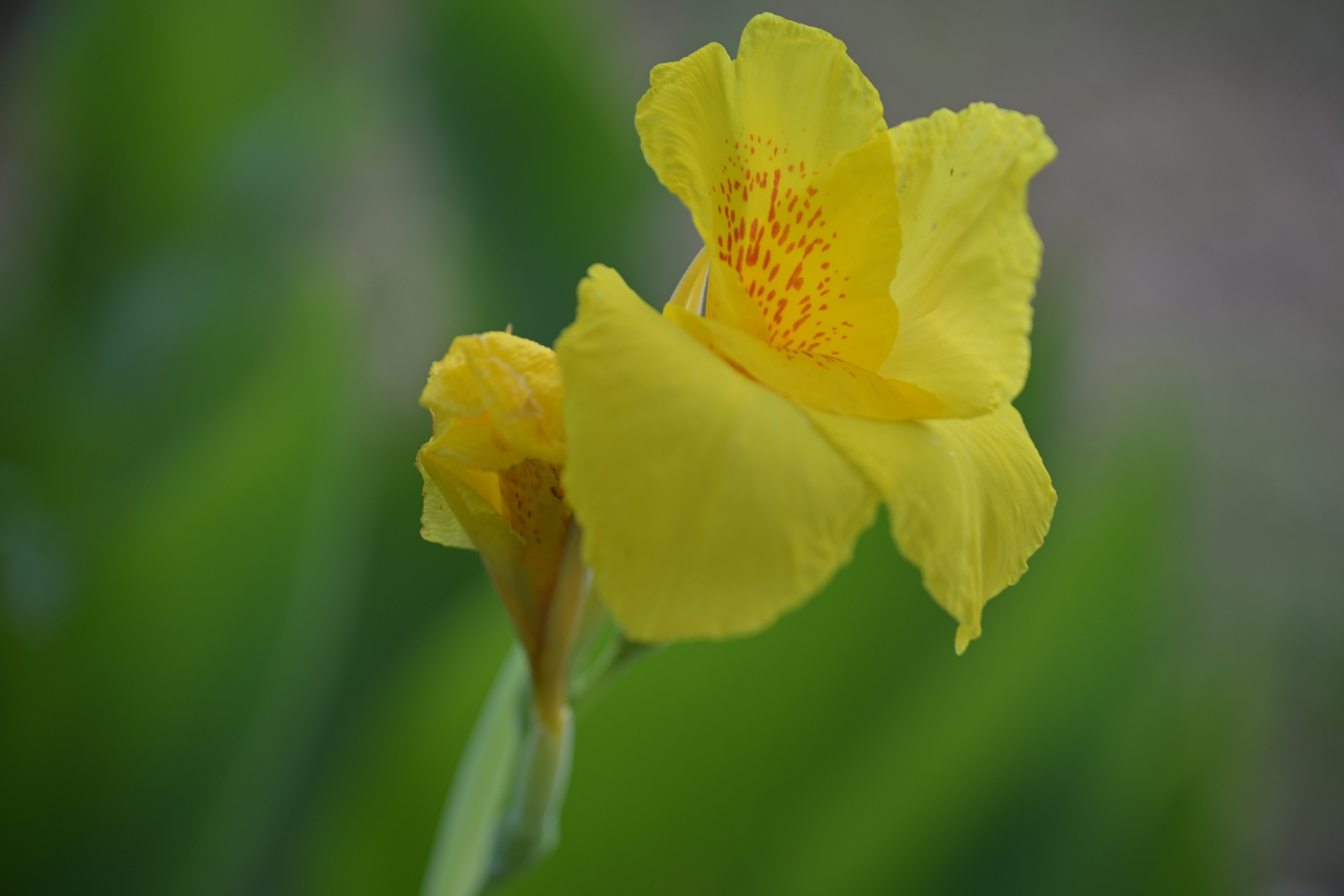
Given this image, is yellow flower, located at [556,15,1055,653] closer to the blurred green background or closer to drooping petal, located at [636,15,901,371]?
drooping petal, located at [636,15,901,371]

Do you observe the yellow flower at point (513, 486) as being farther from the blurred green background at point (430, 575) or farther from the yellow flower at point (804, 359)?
the blurred green background at point (430, 575)

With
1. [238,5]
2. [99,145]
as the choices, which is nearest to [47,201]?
[99,145]

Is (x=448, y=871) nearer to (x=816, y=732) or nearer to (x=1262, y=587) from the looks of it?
(x=816, y=732)

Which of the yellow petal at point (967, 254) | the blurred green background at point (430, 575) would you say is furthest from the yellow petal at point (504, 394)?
the blurred green background at point (430, 575)

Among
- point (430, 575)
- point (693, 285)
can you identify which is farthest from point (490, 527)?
point (430, 575)

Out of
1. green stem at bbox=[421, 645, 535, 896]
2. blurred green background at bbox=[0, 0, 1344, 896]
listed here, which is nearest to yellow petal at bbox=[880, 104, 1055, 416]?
green stem at bbox=[421, 645, 535, 896]

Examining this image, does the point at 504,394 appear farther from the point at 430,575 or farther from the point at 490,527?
the point at 430,575
